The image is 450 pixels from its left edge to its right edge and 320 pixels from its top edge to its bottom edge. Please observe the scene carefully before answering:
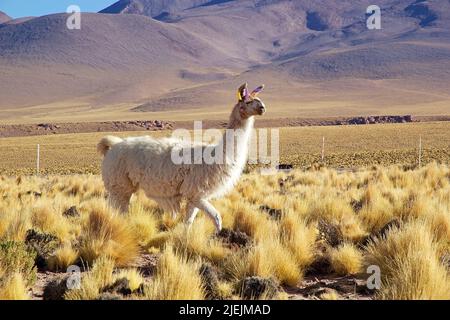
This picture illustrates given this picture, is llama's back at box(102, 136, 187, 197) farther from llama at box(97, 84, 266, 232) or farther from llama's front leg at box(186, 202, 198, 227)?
llama's front leg at box(186, 202, 198, 227)

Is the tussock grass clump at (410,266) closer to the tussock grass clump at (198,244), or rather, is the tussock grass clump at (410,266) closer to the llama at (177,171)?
the tussock grass clump at (198,244)

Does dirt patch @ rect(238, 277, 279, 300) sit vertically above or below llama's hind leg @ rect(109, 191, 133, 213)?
below

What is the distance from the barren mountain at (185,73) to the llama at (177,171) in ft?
229

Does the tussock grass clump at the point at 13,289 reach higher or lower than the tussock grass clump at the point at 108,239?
lower

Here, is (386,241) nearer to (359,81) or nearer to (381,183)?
(381,183)

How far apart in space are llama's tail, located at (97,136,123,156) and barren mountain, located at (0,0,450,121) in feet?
227

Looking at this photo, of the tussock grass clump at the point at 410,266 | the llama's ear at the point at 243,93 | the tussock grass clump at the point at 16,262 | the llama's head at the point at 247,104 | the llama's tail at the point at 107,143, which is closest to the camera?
the tussock grass clump at the point at 410,266

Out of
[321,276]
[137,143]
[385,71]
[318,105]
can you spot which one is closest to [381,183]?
[137,143]

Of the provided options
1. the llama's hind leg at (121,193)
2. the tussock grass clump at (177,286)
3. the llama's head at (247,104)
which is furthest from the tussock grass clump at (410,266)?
the llama's hind leg at (121,193)

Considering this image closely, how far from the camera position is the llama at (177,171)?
750 centimetres

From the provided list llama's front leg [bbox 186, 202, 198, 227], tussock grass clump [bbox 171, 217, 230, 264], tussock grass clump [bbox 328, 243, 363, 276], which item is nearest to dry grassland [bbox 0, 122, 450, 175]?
llama's front leg [bbox 186, 202, 198, 227]

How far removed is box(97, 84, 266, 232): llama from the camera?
7.50m

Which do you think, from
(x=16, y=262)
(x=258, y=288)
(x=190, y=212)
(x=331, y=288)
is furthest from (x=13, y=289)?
(x=190, y=212)
